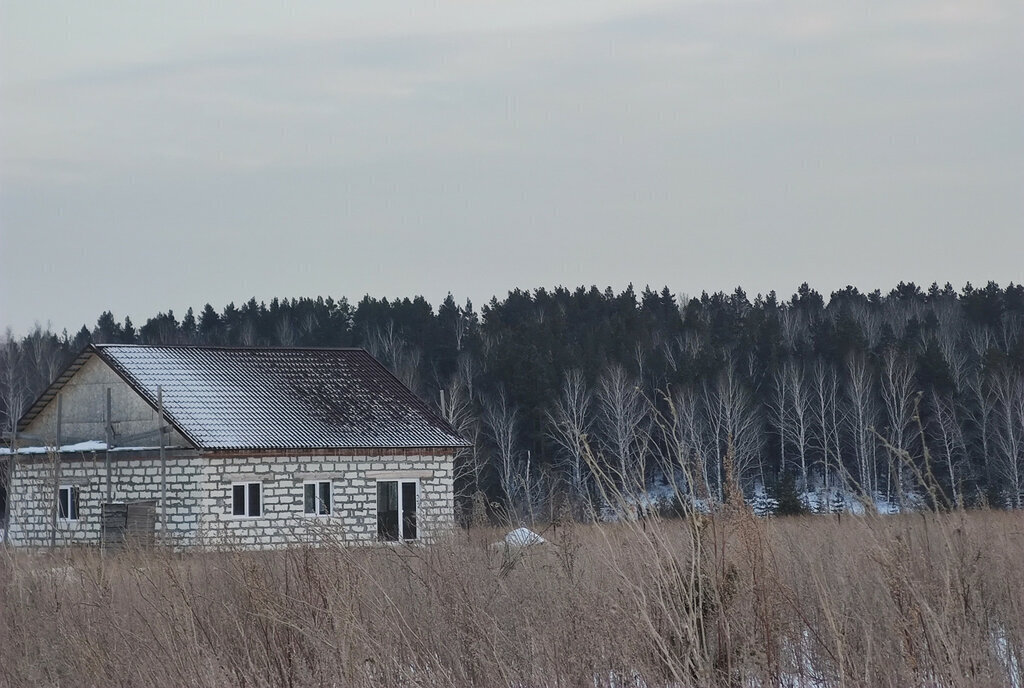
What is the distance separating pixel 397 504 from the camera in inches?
1209

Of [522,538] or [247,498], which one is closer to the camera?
[522,538]

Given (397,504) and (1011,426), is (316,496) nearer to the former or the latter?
(397,504)

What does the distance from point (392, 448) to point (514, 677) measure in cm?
2390

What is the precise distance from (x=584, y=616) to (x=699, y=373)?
5421 centimetres

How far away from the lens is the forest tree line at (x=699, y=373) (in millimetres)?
53938

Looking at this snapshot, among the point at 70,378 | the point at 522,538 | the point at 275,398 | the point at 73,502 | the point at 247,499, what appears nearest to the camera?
the point at 522,538

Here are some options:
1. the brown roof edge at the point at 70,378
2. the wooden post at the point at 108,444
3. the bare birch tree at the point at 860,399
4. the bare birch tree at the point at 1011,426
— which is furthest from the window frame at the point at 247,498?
the bare birch tree at the point at 1011,426

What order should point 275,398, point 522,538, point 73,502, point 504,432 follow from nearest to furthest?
point 522,538 < point 73,502 < point 275,398 < point 504,432

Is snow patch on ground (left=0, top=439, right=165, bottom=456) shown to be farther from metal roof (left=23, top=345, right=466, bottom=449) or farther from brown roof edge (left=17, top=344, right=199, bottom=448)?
metal roof (left=23, top=345, right=466, bottom=449)

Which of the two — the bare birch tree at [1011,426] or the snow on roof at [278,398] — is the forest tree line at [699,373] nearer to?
the bare birch tree at [1011,426]

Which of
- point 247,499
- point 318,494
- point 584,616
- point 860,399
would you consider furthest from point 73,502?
point 860,399

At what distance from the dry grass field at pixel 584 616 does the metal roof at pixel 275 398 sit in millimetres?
18763

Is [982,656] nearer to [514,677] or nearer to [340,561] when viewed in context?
[514,677]

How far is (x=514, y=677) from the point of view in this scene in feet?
22.8
